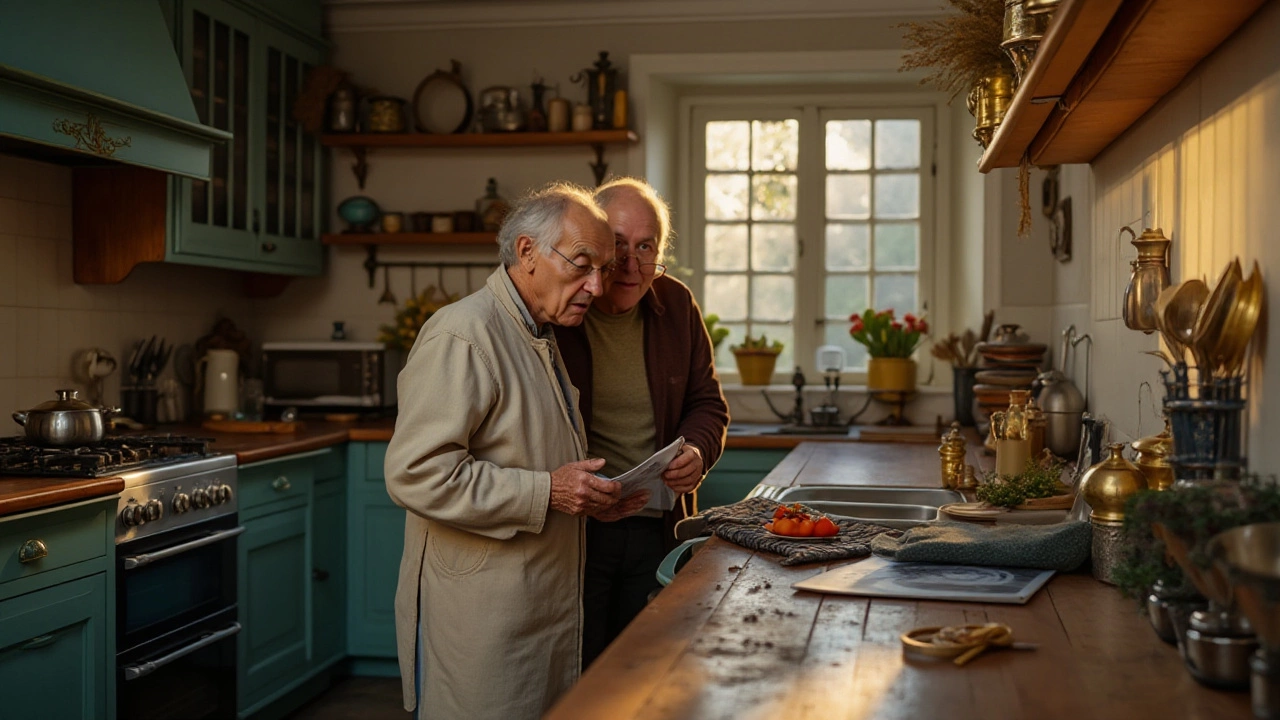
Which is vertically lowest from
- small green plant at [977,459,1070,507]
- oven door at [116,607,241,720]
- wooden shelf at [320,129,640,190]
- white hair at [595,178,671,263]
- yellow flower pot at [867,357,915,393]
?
oven door at [116,607,241,720]

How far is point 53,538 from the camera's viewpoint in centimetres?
259

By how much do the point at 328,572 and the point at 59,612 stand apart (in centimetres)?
154

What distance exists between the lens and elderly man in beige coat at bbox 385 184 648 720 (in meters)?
1.93

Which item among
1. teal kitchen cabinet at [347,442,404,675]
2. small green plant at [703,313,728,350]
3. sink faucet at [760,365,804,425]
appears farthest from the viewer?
small green plant at [703,313,728,350]

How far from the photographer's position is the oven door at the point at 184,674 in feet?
9.56

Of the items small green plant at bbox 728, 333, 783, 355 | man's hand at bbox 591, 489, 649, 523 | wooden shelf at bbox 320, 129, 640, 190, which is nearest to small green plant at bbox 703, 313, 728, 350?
small green plant at bbox 728, 333, 783, 355

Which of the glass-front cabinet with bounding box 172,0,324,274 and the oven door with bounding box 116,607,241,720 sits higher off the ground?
the glass-front cabinet with bounding box 172,0,324,274

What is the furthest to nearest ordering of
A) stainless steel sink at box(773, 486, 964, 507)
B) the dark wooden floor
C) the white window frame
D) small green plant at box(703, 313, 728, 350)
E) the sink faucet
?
the white window frame → small green plant at box(703, 313, 728, 350) → the sink faucet → the dark wooden floor → stainless steel sink at box(773, 486, 964, 507)

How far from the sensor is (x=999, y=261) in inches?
169

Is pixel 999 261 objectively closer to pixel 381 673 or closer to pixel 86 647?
pixel 381 673

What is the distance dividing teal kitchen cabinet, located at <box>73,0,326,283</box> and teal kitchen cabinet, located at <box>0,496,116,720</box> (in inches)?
53.3

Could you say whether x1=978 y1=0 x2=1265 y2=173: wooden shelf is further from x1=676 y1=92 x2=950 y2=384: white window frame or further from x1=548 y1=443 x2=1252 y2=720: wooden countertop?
x1=676 y1=92 x2=950 y2=384: white window frame

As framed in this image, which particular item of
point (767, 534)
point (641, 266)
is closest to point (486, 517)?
point (767, 534)

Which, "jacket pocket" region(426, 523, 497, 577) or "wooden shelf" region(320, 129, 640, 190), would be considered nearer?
"jacket pocket" region(426, 523, 497, 577)
